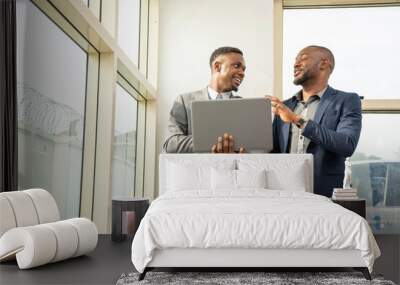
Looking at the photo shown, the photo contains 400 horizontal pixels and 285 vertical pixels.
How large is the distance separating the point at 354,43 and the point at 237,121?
4069mm

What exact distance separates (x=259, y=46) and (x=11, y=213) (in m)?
5.44

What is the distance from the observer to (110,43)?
517 cm

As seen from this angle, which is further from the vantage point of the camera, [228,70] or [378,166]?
[378,166]

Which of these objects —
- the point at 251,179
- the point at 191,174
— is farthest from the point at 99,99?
the point at 251,179

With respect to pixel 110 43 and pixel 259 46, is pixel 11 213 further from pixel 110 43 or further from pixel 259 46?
pixel 259 46

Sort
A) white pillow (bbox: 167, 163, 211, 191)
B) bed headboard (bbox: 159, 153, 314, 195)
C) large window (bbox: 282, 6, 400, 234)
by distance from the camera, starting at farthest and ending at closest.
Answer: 1. large window (bbox: 282, 6, 400, 234)
2. bed headboard (bbox: 159, 153, 314, 195)
3. white pillow (bbox: 167, 163, 211, 191)

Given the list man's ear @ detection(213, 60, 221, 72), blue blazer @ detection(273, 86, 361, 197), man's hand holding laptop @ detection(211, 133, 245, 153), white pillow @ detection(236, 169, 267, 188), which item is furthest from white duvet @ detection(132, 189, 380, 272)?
man's ear @ detection(213, 60, 221, 72)

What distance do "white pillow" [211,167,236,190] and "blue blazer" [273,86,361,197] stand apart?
2.58 ft

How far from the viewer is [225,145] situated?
4539 mm

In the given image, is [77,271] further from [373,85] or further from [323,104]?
[373,85]

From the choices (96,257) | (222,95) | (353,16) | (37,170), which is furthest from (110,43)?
(353,16)

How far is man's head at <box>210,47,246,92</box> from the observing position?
4953 millimetres

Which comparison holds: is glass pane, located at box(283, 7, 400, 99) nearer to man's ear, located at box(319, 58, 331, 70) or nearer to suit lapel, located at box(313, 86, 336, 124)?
man's ear, located at box(319, 58, 331, 70)

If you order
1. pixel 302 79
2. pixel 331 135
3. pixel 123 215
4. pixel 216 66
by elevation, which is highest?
pixel 216 66
